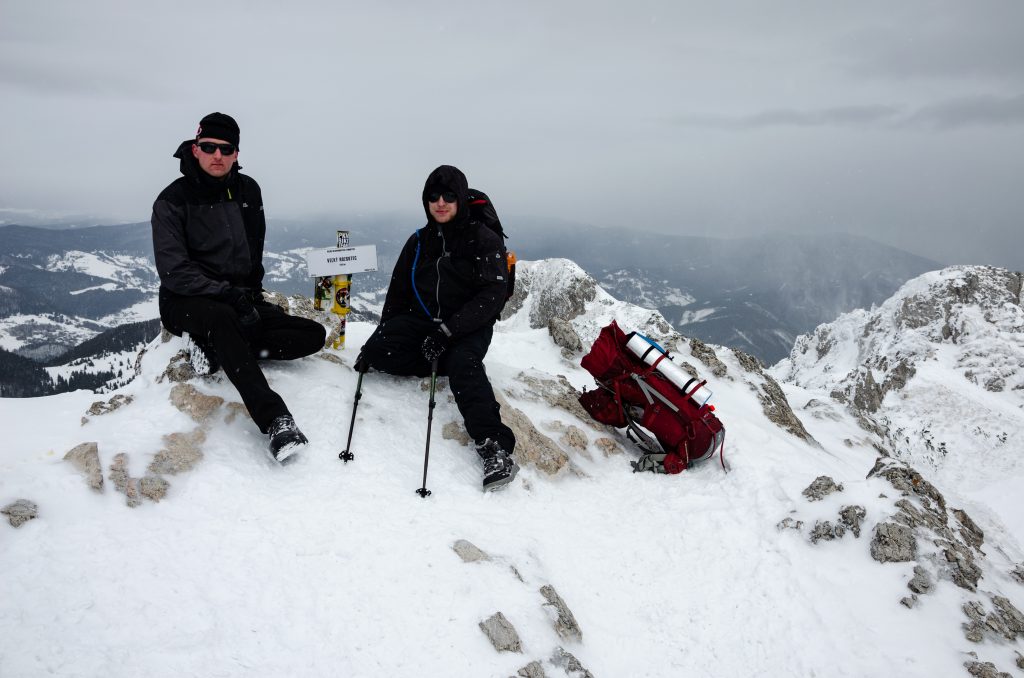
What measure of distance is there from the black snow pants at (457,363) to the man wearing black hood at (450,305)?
0.04ft

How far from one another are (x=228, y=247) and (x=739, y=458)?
829 cm

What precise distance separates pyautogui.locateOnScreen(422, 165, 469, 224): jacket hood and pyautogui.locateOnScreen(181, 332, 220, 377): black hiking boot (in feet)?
11.6

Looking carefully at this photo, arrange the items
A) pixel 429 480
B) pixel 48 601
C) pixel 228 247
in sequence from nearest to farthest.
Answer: pixel 48 601 < pixel 429 480 < pixel 228 247

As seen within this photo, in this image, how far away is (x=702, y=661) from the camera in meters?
5.10

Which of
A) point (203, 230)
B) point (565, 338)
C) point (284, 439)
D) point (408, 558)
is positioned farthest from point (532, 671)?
point (565, 338)

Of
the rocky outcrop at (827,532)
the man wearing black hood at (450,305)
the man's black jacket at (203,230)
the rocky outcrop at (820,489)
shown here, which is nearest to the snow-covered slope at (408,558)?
the rocky outcrop at (827,532)

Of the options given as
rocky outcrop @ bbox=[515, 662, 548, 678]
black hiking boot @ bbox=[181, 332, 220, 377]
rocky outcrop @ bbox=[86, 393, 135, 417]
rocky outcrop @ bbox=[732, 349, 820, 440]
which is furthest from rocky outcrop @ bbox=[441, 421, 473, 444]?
rocky outcrop @ bbox=[732, 349, 820, 440]

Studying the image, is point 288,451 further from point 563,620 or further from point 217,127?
point 217,127

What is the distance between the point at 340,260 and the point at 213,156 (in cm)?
288

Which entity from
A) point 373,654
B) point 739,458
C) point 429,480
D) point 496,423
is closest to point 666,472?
point 739,458

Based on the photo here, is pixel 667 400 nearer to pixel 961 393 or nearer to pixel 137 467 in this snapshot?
pixel 137 467

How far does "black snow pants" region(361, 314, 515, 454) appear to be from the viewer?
7039 millimetres

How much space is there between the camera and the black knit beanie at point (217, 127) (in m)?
6.34

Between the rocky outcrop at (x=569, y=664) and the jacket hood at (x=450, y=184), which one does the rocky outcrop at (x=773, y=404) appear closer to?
the jacket hood at (x=450, y=184)
